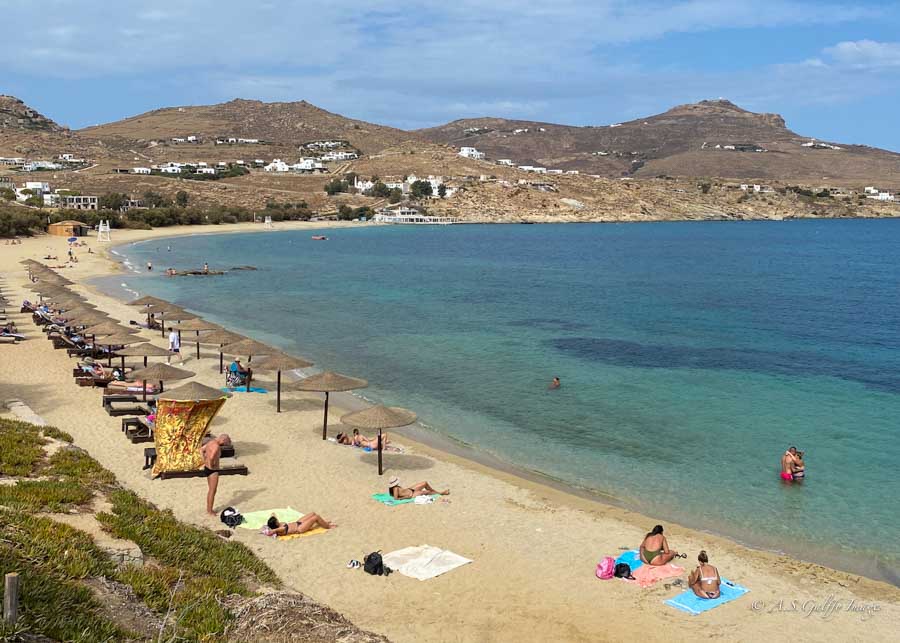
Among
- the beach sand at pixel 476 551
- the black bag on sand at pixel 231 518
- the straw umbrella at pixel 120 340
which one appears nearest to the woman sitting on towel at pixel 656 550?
the beach sand at pixel 476 551

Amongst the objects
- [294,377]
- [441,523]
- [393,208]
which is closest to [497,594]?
[441,523]

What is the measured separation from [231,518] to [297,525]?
1.09m

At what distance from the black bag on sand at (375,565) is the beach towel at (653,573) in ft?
12.4

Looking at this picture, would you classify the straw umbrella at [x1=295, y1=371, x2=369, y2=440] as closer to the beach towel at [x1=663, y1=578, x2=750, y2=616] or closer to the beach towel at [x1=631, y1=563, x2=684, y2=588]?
the beach towel at [x1=631, y1=563, x2=684, y2=588]

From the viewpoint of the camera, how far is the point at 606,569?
11148 mm

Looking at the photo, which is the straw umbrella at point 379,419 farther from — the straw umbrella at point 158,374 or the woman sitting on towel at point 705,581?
the woman sitting on towel at point 705,581

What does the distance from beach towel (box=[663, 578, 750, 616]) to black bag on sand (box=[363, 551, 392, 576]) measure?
4075 mm

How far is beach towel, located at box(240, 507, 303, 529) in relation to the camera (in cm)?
1234

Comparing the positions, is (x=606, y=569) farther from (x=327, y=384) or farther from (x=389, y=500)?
(x=327, y=384)

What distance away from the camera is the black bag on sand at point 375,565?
10.7 m

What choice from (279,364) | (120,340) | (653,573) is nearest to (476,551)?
(653,573)

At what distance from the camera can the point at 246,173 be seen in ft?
506

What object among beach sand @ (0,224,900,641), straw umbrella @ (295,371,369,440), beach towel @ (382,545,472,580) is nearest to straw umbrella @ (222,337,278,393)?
beach sand @ (0,224,900,641)

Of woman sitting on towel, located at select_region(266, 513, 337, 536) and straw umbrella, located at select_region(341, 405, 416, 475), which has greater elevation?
straw umbrella, located at select_region(341, 405, 416, 475)
